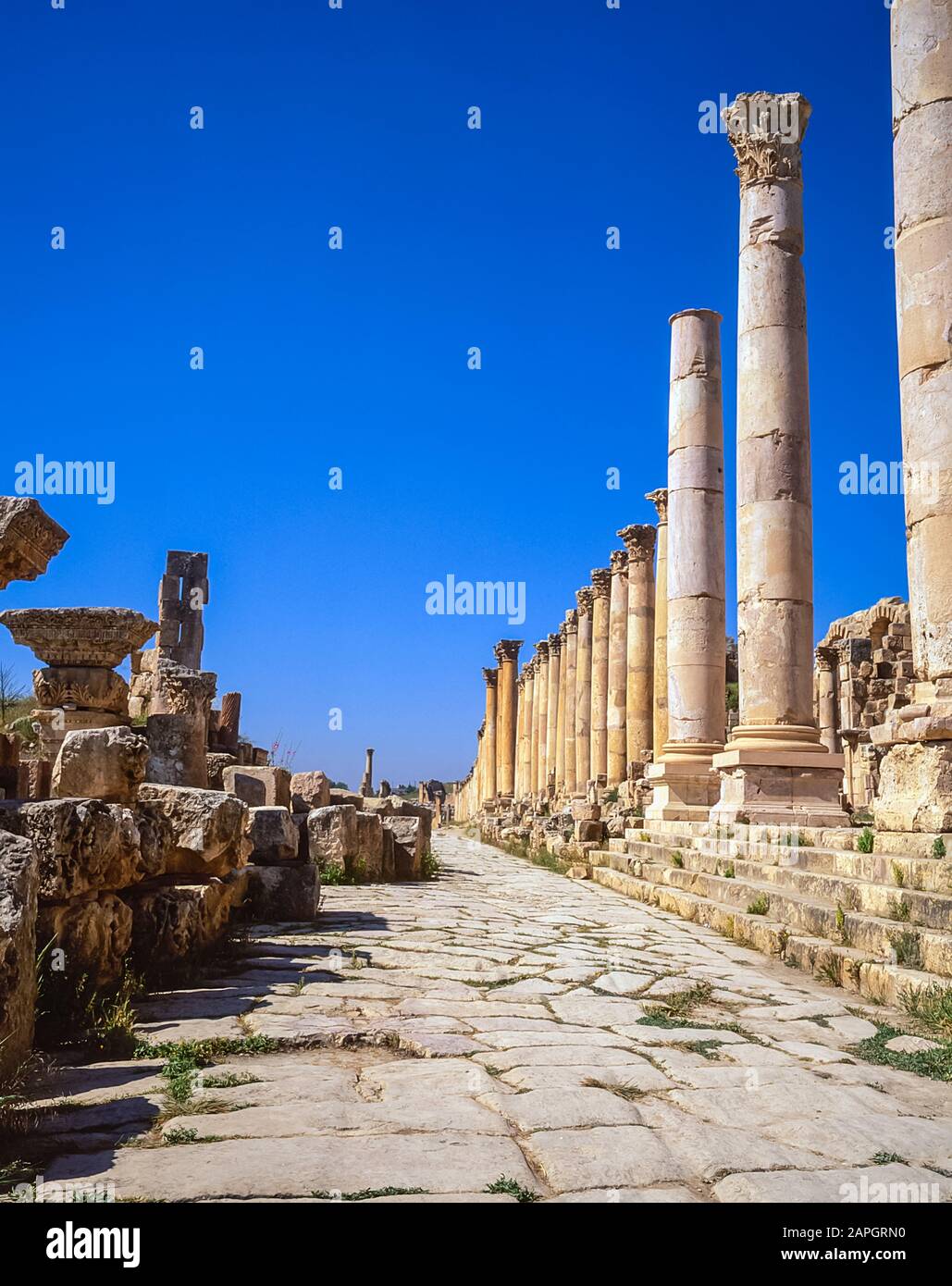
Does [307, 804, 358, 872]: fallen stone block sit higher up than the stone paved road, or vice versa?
[307, 804, 358, 872]: fallen stone block

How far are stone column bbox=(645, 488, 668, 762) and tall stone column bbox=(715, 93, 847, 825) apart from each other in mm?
7850

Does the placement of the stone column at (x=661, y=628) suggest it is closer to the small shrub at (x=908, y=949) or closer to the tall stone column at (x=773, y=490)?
the tall stone column at (x=773, y=490)

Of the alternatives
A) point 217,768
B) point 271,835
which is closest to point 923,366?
point 271,835

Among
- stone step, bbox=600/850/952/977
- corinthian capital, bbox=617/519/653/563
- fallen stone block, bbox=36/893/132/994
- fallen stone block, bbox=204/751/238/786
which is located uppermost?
corinthian capital, bbox=617/519/653/563

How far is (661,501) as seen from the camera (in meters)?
20.8

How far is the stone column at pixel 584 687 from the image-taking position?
96.2ft

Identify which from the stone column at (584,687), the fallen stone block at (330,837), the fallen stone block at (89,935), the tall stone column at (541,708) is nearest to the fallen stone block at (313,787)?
the fallen stone block at (330,837)

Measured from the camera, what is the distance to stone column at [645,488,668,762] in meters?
20.4

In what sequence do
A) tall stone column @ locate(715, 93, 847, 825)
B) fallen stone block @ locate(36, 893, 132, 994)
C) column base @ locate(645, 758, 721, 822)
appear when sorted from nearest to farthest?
fallen stone block @ locate(36, 893, 132, 994) < tall stone column @ locate(715, 93, 847, 825) < column base @ locate(645, 758, 721, 822)

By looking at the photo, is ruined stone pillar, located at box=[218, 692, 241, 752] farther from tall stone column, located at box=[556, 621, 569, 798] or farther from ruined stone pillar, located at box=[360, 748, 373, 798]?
ruined stone pillar, located at box=[360, 748, 373, 798]

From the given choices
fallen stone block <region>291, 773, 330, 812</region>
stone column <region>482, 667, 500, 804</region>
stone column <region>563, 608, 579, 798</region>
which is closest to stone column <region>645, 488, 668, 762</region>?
fallen stone block <region>291, 773, 330, 812</region>
